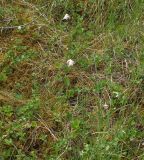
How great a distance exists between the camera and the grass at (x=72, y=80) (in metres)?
2.68

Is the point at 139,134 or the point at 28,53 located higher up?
the point at 28,53

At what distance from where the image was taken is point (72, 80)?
3.14m

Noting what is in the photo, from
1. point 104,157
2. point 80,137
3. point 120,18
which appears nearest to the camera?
point 104,157

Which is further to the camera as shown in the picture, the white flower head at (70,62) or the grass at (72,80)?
the white flower head at (70,62)

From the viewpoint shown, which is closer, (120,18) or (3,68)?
(3,68)

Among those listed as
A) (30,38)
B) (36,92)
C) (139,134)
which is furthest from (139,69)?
(30,38)

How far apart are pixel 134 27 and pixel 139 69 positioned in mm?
545

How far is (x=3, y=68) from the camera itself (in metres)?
3.18

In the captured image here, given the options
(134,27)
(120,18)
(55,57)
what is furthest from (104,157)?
(120,18)

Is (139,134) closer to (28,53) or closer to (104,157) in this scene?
(104,157)

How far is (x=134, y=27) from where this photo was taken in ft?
11.3

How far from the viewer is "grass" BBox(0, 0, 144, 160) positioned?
105 inches

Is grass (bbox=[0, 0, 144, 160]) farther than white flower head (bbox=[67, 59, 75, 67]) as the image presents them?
No

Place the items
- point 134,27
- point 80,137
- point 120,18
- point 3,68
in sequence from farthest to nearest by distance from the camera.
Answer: point 120,18 < point 134,27 < point 3,68 < point 80,137
